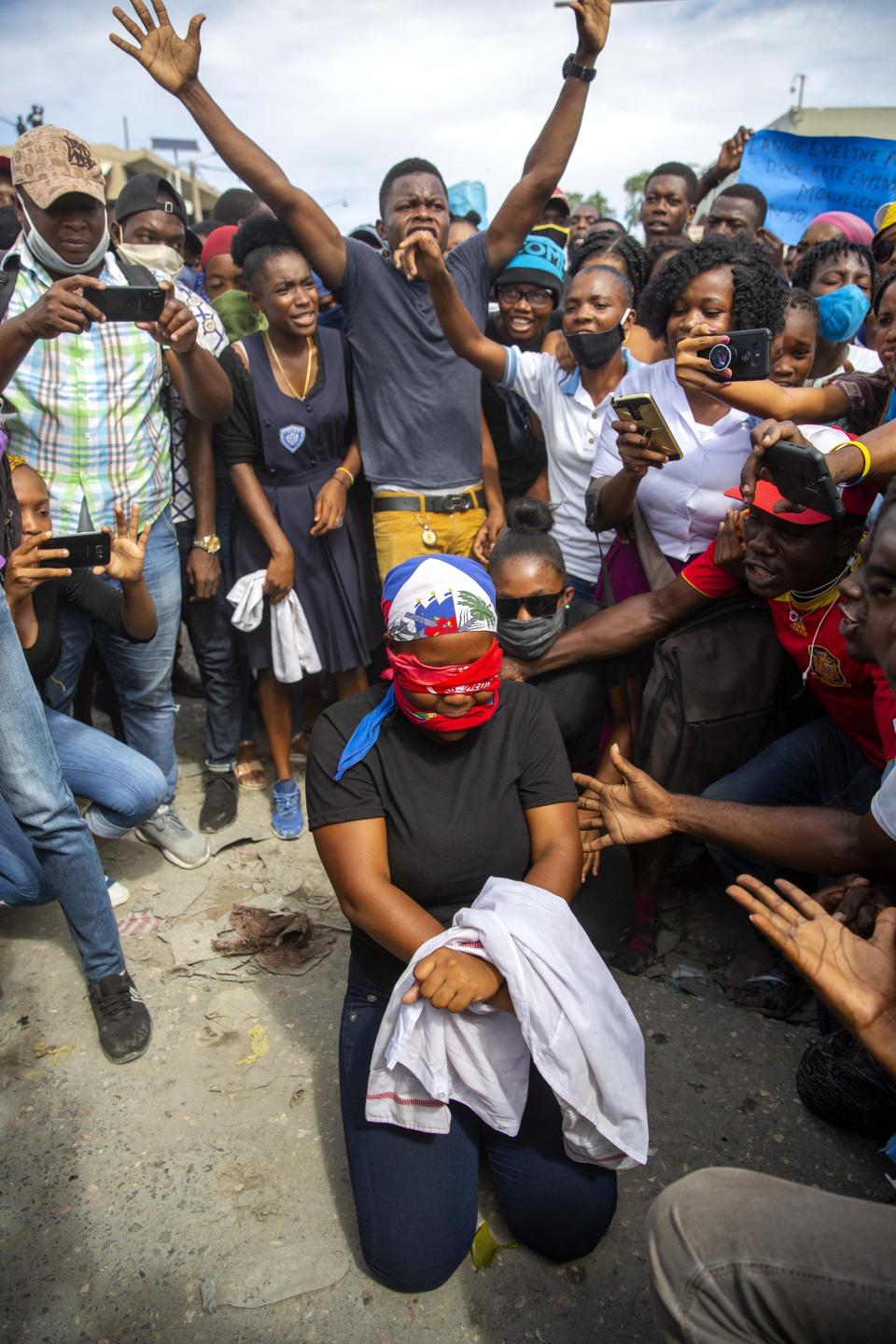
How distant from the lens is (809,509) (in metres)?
2.55

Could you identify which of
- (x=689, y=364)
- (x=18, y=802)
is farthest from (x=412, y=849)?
(x=689, y=364)

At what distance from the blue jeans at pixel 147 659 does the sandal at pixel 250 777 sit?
24.3 inches

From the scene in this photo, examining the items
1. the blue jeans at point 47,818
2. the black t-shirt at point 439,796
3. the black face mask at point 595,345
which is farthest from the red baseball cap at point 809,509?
the blue jeans at point 47,818

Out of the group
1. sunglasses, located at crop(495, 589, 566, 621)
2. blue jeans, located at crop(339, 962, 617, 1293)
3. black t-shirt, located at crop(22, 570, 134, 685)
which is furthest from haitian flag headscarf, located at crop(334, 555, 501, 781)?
black t-shirt, located at crop(22, 570, 134, 685)

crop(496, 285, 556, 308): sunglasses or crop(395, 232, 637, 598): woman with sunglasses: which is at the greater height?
crop(496, 285, 556, 308): sunglasses

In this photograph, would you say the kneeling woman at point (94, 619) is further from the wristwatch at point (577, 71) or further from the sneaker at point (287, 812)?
the wristwatch at point (577, 71)

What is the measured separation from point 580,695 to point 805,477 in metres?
1.28

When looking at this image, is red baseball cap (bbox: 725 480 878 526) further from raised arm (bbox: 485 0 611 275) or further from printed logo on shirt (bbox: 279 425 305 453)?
printed logo on shirt (bbox: 279 425 305 453)

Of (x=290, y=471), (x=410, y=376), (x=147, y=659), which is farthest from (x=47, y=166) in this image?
(x=147, y=659)

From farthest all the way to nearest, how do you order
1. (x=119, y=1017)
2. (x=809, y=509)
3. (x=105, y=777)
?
(x=105, y=777) < (x=119, y=1017) < (x=809, y=509)

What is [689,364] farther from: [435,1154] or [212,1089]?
[212,1089]

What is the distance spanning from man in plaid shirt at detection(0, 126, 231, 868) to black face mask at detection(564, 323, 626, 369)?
Answer: 1.45 metres

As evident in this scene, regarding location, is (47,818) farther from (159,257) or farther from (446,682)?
(159,257)

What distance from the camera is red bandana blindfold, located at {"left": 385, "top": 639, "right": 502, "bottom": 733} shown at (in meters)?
2.27
